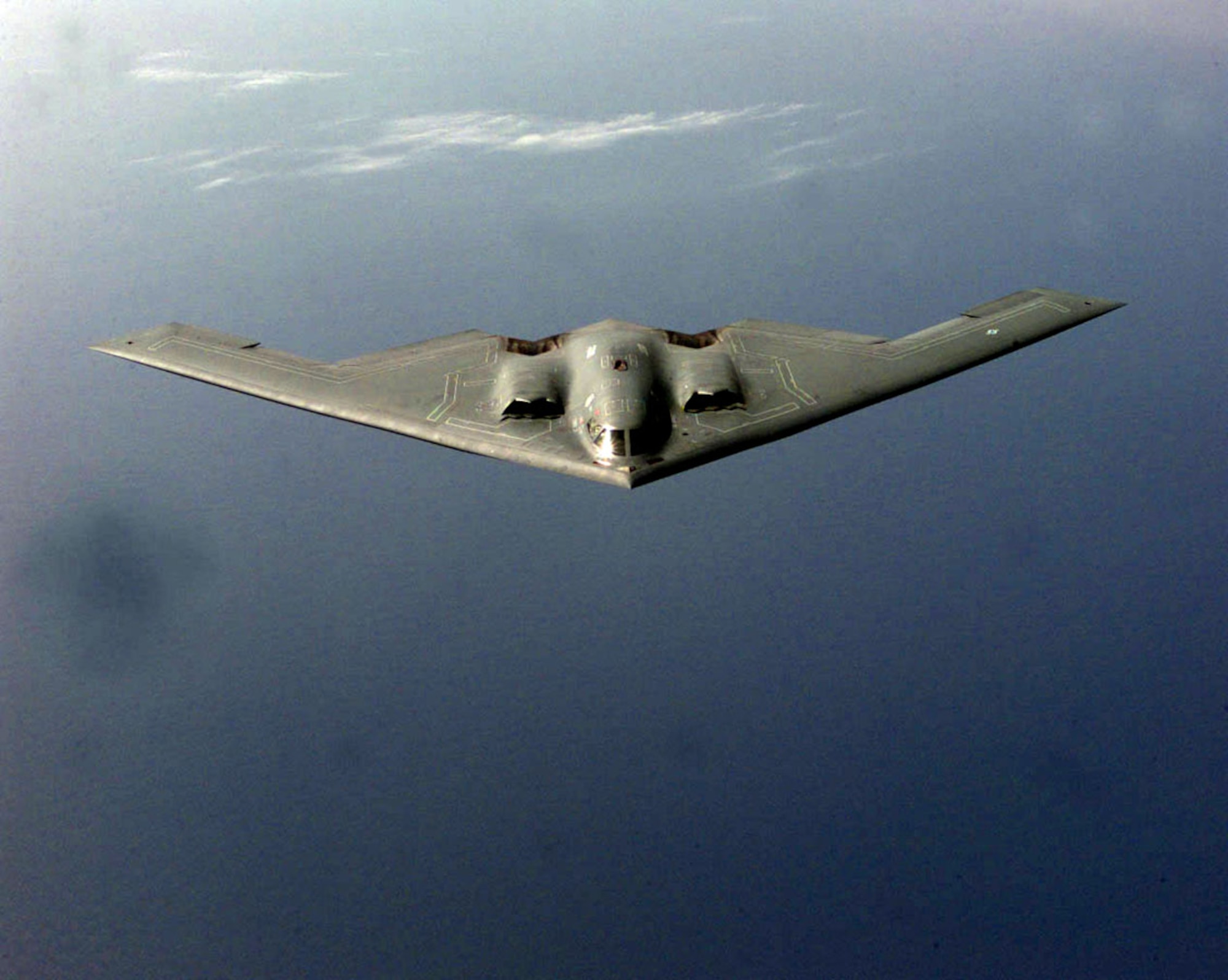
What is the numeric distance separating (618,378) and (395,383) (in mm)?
5429

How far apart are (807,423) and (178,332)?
15.6m

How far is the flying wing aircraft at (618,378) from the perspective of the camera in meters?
22.8

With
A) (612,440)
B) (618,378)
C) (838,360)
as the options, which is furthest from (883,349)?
(612,440)

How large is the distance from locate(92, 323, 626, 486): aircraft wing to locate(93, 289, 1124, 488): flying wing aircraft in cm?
4

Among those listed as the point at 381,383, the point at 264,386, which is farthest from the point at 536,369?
the point at 264,386

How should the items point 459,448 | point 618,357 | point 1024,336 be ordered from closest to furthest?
point 459,448 → point 618,357 → point 1024,336

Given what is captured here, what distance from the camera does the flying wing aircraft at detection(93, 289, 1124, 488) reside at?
22.8m

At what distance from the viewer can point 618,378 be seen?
78.6 ft

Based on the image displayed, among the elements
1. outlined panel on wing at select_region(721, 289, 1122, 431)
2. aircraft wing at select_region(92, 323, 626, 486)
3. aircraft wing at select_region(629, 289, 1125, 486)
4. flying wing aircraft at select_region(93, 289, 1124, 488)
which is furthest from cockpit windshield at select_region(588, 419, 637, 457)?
outlined panel on wing at select_region(721, 289, 1122, 431)

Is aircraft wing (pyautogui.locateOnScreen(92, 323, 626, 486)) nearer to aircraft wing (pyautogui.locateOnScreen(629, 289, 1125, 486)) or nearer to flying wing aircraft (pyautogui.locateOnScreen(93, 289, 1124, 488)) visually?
flying wing aircraft (pyautogui.locateOnScreen(93, 289, 1124, 488))

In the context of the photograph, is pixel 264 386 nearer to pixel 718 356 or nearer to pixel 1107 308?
pixel 718 356

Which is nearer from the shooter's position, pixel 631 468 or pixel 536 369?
pixel 631 468

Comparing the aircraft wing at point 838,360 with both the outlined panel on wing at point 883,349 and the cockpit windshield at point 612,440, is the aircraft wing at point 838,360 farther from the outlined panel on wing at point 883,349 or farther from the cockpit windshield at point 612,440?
the cockpit windshield at point 612,440

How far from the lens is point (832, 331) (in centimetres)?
2712
